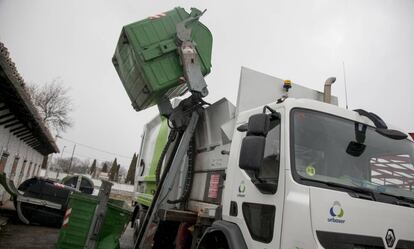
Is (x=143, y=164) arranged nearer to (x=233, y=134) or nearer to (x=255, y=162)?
(x=233, y=134)

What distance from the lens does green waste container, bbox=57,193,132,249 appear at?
5719 mm

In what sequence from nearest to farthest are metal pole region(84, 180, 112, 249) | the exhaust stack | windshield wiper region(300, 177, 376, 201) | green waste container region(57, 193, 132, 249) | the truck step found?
windshield wiper region(300, 177, 376, 201), the truck step, the exhaust stack, metal pole region(84, 180, 112, 249), green waste container region(57, 193, 132, 249)

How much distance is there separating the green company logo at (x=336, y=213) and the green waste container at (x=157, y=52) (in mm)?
2905

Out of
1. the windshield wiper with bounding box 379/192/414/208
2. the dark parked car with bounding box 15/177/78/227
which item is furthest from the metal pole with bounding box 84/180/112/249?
the dark parked car with bounding box 15/177/78/227

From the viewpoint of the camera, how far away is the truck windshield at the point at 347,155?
2.83 metres

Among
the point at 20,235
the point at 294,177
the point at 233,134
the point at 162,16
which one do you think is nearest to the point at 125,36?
the point at 162,16

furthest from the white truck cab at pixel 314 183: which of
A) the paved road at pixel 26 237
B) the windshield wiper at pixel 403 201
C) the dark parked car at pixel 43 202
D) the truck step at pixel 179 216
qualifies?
the dark parked car at pixel 43 202

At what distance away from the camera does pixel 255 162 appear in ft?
9.02

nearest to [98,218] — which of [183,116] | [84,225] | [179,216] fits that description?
[84,225]

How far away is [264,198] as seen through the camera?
2.99 metres

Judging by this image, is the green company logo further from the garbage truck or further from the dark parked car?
A: the dark parked car

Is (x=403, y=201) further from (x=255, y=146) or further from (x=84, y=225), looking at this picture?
(x=84, y=225)

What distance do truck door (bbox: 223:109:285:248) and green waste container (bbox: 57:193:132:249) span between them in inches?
116

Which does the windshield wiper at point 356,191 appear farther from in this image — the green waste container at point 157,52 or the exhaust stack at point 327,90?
the green waste container at point 157,52
